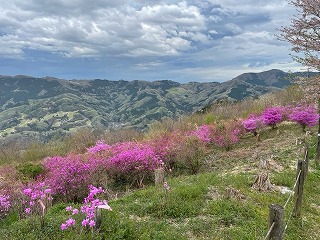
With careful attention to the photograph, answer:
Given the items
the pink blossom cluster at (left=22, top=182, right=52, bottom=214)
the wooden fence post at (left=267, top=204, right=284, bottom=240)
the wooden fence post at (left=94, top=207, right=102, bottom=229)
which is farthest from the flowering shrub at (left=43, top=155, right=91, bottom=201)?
the wooden fence post at (left=267, top=204, right=284, bottom=240)

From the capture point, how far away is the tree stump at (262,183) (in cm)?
1109

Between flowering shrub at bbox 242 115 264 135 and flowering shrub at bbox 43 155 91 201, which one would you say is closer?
flowering shrub at bbox 43 155 91 201

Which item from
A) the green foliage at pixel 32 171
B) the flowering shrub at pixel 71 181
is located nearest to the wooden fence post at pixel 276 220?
the flowering shrub at pixel 71 181

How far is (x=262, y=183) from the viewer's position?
1116 centimetres

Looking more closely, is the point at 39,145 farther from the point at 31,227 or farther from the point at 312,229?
the point at 312,229

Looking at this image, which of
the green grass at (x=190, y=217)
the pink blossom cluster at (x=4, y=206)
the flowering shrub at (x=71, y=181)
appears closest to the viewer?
the green grass at (x=190, y=217)

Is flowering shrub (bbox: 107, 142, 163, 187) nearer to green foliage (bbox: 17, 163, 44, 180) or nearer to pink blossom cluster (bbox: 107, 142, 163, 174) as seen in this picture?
pink blossom cluster (bbox: 107, 142, 163, 174)

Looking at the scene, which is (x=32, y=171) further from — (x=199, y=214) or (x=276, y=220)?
(x=276, y=220)

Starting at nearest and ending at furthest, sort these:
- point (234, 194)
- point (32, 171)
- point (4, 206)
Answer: point (234, 194)
point (4, 206)
point (32, 171)

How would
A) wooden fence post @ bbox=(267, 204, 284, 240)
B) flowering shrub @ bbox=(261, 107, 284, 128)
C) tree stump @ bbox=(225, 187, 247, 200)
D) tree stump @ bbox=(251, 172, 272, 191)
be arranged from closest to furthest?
wooden fence post @ bbox=(267, 204, 284, 240) < tree stump @ bbox=(225, 187, 247, 200) < tree stump @ bbox=(251, 172, 272, 191) < flowering shrub @ bbox=(261, 107, 284, 128)

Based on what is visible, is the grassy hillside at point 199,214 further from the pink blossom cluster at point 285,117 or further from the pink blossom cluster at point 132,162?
the pink blossom cluster at point 285,117

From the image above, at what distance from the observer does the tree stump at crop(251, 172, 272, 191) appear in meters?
11.1

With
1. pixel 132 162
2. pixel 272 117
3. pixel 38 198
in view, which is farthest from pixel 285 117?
pixel 38 198

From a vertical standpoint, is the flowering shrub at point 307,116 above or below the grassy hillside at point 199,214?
above
